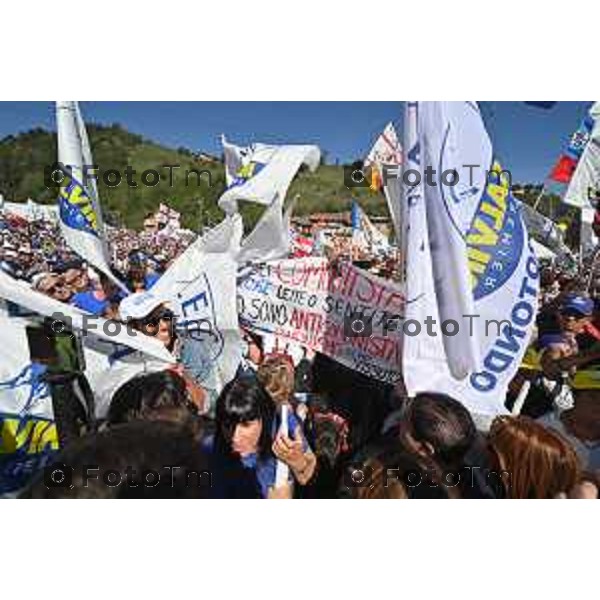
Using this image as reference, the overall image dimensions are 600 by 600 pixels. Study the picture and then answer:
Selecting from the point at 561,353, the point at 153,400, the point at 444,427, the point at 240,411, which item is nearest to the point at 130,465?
the point at 153,400

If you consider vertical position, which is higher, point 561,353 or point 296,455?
point 561,353

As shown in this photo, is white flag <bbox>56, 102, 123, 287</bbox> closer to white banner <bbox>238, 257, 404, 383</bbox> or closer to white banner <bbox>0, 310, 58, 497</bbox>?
white banner <bbox>0, 310, 58, 497</bbox>

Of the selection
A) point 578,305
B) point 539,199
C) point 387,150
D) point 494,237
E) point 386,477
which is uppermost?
point 387,150

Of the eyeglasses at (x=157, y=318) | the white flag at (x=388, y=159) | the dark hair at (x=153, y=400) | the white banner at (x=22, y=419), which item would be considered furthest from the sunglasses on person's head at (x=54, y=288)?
the white flag at (x=388, y=159)

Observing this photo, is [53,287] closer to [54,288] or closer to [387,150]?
[54,288]

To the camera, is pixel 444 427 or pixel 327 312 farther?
pixel 327 312

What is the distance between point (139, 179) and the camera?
11.2 ft

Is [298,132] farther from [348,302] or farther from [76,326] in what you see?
[76,326]

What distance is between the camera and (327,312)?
360 centimetres

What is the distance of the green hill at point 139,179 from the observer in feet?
11.2

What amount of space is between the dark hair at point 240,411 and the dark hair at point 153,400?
0.13 meters

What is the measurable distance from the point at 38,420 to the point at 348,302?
52.0 inches

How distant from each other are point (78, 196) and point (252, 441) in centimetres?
117

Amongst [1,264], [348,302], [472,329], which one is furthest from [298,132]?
[1,264]
